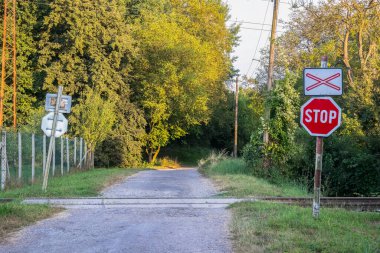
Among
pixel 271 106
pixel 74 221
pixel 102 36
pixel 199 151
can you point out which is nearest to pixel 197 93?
pixel 102 36

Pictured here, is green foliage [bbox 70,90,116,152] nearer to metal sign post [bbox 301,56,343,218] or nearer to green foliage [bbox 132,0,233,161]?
green foliage [bbox 132,0,233,161]

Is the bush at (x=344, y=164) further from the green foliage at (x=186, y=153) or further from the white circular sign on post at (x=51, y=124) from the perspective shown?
the green foliage at (x=186, y=153)

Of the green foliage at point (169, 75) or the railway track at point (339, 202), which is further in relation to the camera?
the green foliage at point (169, 75)

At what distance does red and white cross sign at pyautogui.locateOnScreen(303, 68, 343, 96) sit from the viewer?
915cm

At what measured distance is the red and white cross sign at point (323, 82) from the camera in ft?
30.0

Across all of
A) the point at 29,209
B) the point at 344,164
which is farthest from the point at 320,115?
the point at 344,164

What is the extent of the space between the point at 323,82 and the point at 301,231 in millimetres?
2965

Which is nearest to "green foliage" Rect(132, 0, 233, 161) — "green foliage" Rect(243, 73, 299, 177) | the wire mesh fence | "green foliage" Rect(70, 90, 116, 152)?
"green foliage" Rect(70, 90, 116, 152)

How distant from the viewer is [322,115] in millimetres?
9094

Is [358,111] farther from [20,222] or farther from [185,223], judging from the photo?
[20,222]

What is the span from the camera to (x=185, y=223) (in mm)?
9727

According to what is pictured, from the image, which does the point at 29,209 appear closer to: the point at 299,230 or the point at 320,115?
the point at 299,230

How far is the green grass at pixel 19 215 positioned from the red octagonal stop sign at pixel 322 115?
19.7 feet

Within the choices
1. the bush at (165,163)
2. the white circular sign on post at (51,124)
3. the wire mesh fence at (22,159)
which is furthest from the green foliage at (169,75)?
the white circular sign on post at (51,124)
